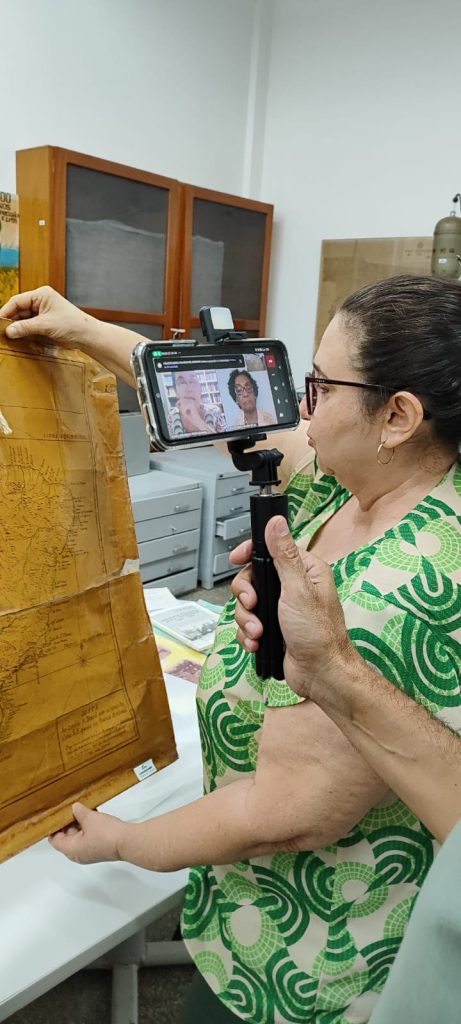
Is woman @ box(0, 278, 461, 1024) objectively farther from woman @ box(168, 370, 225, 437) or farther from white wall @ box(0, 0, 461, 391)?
white wall @ box(0, 0, 461, 391)

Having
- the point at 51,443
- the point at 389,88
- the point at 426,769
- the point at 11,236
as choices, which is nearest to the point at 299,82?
the point at 389,88

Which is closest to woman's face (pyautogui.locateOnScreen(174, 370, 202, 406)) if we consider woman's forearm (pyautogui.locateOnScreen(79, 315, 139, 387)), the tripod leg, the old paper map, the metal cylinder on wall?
the tripod leg

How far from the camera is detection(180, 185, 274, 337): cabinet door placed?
331 cm

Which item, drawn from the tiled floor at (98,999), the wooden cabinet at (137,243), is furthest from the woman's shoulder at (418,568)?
the wooden cabinet at (137,243)

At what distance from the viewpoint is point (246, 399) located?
0.76 metres

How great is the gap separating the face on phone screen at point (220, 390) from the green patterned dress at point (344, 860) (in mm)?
185

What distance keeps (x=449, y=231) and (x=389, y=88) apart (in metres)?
0.89

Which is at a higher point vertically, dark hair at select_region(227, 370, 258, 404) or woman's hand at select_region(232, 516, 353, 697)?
dark hair at select_region(227, 370, 258, 404)

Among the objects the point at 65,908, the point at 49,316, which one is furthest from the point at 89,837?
the point at 49,316

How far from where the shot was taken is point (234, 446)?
745 mm

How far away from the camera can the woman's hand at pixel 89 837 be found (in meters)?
0.85

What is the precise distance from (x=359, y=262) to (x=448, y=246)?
24.3 inches

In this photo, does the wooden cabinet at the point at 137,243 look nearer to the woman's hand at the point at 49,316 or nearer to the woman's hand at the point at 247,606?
the woman's hand at the point at 49,316

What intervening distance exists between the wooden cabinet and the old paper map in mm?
361
